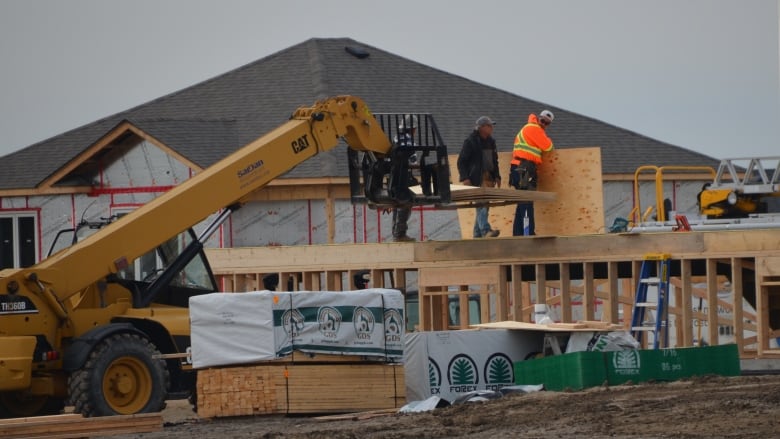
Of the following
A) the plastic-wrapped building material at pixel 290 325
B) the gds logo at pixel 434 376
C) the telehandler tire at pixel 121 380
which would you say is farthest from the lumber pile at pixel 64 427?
the gds logo at pixel 434 376

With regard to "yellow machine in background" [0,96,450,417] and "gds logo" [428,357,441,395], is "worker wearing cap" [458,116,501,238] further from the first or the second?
"gds logo" [428,357,441,395]

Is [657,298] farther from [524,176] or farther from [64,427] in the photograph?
[64,427]

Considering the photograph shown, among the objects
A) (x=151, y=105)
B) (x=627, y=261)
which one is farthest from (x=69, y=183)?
(x=627, y=261)

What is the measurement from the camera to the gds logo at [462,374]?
66.7 feet

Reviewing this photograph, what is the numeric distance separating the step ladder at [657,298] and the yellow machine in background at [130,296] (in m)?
3.69

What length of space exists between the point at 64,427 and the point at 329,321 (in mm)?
4109

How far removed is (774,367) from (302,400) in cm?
803

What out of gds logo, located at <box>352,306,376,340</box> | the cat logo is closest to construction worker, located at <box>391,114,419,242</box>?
the cat logo

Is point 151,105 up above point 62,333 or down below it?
above

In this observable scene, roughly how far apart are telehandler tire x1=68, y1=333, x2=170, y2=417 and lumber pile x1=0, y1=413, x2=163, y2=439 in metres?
1.05

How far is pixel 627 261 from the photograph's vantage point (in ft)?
75.5

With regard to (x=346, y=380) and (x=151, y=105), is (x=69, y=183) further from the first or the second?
(x=346, y=380)

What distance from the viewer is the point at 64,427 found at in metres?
15.4

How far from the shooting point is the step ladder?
2169 cm
